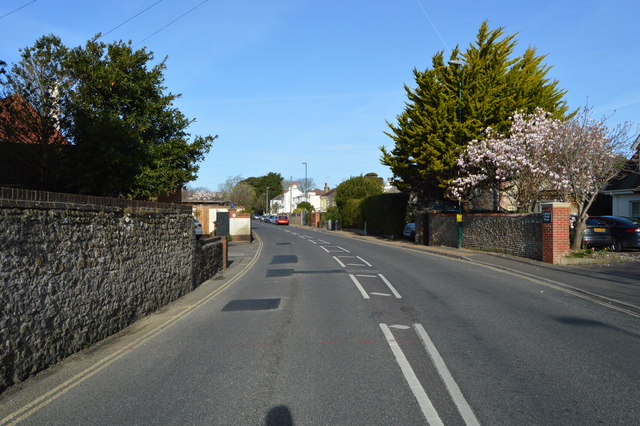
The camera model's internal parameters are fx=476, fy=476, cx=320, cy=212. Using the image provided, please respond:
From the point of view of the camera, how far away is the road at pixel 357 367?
170 inches

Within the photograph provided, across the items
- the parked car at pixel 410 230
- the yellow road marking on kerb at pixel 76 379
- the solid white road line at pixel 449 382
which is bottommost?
the yellow road marking on kerb at pixel 76 379

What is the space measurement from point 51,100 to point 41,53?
136 cm

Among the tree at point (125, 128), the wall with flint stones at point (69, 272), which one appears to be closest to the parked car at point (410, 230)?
the tree at point (125, 128)

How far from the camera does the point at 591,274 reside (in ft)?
46.2

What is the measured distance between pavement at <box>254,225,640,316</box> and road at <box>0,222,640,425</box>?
2.61ft

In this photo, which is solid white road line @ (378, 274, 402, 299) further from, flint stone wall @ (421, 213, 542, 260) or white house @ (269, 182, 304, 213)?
white house @ (269, 182, 304, 213)

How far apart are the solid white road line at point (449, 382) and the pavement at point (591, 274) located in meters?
4.52

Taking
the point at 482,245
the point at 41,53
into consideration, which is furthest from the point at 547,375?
the point at 482,245

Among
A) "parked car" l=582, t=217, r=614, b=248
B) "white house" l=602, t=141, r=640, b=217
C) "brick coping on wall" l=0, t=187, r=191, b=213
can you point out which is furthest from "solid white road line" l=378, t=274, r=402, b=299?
"white house" l=602, t=141, r=640, b=217

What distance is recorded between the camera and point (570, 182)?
60.3 feet

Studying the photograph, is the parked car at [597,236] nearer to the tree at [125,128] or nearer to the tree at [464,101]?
the tree at [464,101]

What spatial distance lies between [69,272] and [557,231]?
51.1ft

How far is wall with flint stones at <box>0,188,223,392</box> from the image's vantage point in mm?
5184

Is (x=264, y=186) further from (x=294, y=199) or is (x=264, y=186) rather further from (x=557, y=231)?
(x=557, y=231)
